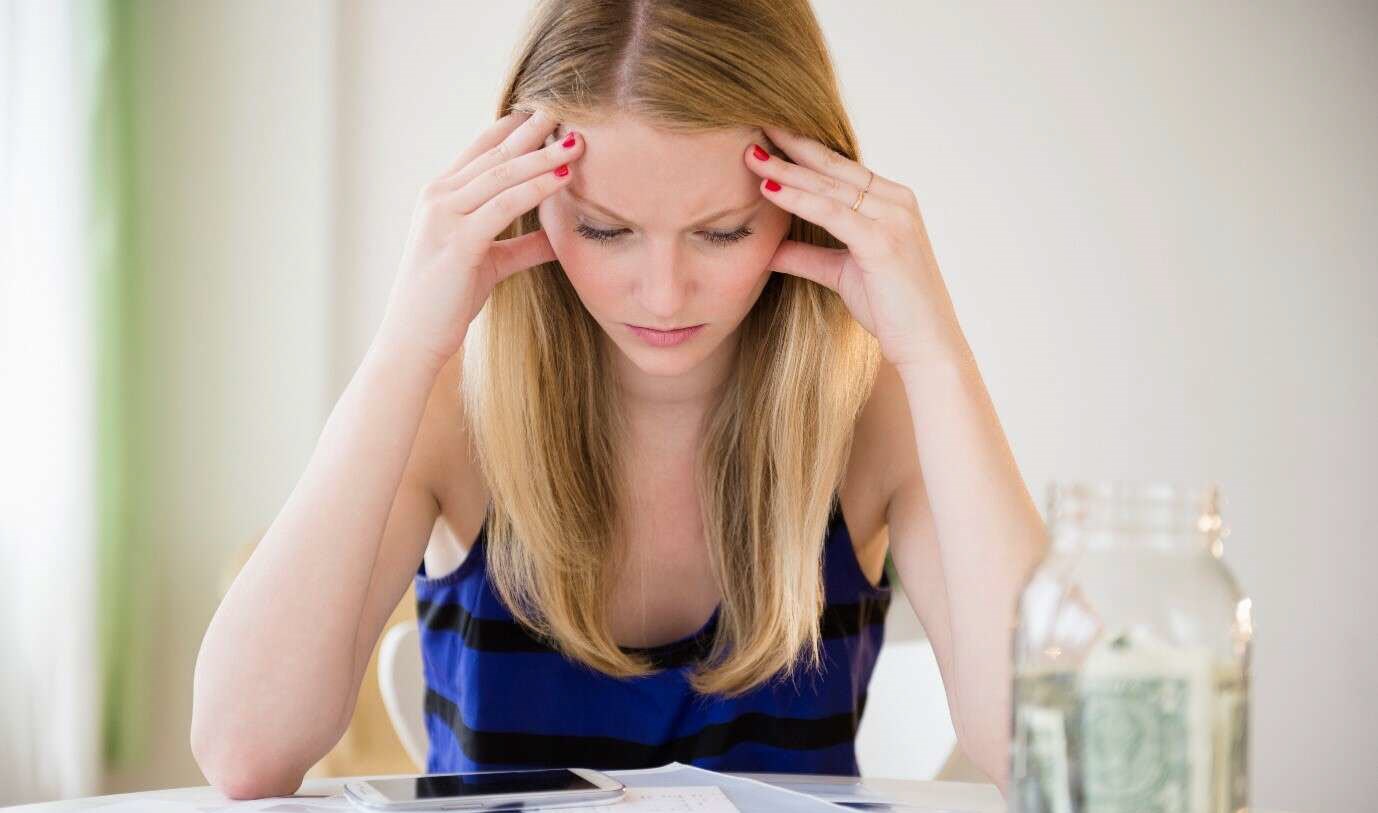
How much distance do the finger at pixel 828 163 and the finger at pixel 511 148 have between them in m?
0.19

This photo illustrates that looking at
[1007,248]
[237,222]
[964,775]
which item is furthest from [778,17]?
[964,775]

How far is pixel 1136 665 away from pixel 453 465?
92cm

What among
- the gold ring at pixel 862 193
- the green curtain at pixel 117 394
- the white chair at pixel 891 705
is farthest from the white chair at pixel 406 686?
the gold ring at pixel 862 193

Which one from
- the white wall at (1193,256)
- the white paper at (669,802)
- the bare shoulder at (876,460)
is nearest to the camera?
the white paper at (669,802)

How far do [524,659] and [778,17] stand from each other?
2.18ft

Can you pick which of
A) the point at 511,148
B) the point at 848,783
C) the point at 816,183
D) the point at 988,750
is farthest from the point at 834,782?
the point at 511,148

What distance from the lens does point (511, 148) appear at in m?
1.15

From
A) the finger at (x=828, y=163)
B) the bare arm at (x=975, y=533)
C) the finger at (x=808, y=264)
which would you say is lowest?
the bare arm at (x=975, y=533)

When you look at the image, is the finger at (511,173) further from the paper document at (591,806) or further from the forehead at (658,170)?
the paper document at (591,806)

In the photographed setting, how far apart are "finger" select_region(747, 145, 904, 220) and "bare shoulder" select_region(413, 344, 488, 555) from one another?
0.42m

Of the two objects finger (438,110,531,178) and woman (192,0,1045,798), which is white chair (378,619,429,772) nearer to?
woman (192,0,1045,798)

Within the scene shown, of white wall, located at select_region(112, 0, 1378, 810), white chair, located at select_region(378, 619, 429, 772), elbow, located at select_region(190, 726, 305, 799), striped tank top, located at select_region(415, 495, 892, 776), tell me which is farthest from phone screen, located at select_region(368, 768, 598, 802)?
white wall, located at select_region(112, 0, 1378, 810)

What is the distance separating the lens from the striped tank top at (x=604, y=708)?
1282mm

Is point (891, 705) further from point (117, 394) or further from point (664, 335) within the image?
point (117, 394)
